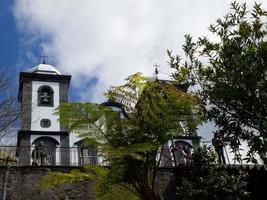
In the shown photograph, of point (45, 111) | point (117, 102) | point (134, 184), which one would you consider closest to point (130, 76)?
point (117, 102)

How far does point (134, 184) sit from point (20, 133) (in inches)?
634

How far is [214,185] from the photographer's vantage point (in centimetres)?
1041

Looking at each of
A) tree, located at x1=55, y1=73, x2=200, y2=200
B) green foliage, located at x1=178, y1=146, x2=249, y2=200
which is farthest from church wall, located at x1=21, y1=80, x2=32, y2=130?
green foliage, located at x1=178, y1=146, x2=249, y2=200

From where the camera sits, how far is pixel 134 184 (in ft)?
31.7

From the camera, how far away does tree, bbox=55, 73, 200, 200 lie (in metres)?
9.65

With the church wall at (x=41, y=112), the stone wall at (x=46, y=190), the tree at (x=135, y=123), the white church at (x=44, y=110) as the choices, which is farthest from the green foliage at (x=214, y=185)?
the church wall at (x=41, y=112)

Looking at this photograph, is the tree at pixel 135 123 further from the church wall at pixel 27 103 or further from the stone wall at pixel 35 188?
the church wall at pixel 27 103

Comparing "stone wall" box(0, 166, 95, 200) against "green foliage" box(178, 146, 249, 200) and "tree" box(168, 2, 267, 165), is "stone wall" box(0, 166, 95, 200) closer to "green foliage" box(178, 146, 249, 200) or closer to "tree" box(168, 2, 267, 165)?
"green foliage" box(178, 146, 249, 200)

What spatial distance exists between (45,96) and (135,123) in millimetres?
18413

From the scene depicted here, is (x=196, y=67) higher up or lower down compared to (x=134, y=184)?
higher up

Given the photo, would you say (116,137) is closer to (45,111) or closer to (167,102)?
(167,102)

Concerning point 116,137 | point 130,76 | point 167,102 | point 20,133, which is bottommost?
point 116,137

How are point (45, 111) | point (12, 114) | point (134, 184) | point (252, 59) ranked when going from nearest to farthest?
point (252, 59), point (134, 184), point (12, 114), point (45, 111)

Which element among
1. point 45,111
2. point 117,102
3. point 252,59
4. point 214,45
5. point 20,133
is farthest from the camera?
point 45,111
